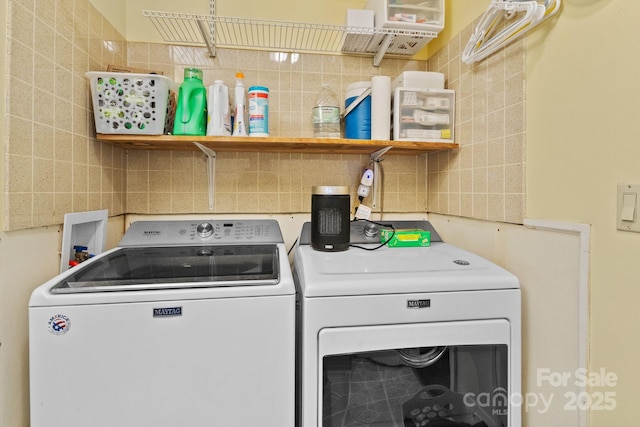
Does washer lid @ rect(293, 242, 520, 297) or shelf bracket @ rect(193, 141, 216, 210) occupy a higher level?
shelf bracket @ rect(193, 141, 216, 210)

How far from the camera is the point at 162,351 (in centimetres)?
97

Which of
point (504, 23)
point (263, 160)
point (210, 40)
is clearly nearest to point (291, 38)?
point (210, 40)

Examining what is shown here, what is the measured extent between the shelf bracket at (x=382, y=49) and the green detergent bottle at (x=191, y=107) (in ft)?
3.07

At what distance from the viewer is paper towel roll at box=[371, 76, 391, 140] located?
5.18ft

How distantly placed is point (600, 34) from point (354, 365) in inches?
48.2

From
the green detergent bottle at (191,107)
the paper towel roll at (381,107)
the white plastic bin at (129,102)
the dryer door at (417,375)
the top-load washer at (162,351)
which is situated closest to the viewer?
the top-load washer at (162,351)

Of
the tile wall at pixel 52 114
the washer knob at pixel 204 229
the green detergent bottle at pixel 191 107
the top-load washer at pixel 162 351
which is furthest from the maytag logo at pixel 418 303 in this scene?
the tile wall at pixel 52 114

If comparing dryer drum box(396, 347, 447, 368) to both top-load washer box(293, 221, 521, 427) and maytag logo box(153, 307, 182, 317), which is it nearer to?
top-load washer box(293, 221, 521, 427)

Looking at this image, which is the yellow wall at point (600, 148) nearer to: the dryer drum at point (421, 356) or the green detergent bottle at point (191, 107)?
the dryer drum at point (421, 356)

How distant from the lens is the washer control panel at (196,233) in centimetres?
152

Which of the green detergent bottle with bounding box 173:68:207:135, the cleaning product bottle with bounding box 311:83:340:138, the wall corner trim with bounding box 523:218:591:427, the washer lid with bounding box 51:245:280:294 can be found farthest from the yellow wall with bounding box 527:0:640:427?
the green detergent bottle with bounding box 173:68:207:135

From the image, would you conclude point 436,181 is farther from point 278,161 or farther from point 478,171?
point 278,161

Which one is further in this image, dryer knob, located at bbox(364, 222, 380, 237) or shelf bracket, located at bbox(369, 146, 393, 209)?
shelf bracket, located at bbox(369, 146, 393, 209)

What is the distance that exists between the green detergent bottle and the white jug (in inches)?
1.4
